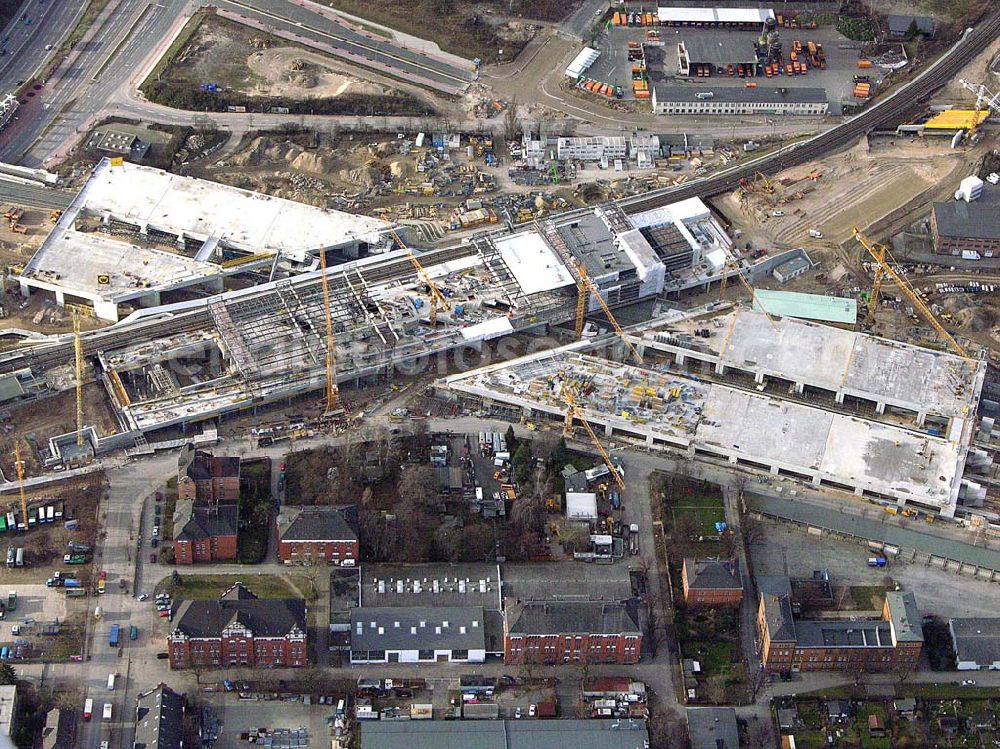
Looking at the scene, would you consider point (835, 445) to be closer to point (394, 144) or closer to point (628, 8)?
point (394, 144)

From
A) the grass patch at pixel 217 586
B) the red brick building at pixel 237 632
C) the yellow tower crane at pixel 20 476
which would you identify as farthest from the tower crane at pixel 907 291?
the yellow tower crane at pixel 20 476

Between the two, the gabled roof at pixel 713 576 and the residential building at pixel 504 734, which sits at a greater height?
the gabled roof at pixel 713 576

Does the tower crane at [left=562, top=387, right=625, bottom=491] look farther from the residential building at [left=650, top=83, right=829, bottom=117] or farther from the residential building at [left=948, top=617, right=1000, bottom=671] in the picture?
the residential building at [left=650, top=83, right=829, bottom=117]

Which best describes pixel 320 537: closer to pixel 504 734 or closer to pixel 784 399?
pixel 504 734

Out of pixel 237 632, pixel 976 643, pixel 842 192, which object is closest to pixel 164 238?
pixel 237 632

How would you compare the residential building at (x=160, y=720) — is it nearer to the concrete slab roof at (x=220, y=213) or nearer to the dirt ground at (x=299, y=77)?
the concrete slab roof at (x=220, y=213)

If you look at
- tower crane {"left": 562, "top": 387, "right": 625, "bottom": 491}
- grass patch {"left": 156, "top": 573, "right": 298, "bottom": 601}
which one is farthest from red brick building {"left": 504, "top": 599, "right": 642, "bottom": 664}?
tower crane {"left": 562, "top": 387, "right": 625, "bottom": 491}
